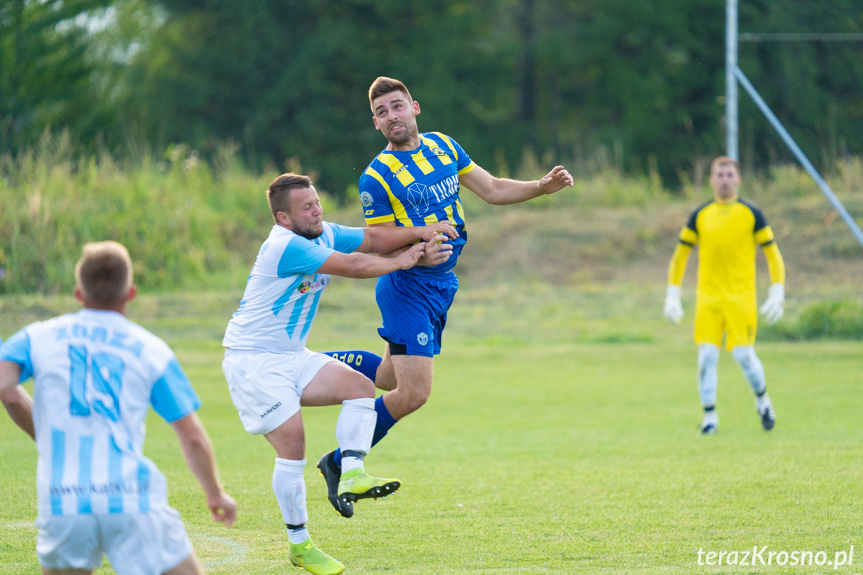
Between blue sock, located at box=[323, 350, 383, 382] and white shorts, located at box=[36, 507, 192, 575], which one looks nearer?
white shorts, located at box=[36, 507, 192, 575]

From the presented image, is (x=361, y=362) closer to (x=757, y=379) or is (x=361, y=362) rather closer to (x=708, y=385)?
(x=708, y=385)

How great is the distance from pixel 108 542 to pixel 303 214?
89.9 inches

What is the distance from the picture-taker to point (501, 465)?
7.88m

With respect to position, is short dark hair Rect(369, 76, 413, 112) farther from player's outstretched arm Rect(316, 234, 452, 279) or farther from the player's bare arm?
the player's bare arm

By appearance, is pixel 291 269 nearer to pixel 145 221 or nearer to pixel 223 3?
pixel 145 221

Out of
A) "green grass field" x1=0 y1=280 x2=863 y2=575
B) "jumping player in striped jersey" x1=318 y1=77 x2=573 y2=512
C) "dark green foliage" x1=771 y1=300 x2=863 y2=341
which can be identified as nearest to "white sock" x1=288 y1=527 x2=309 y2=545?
"green grass field" x1=0 y1=280 x2=863 y2=575

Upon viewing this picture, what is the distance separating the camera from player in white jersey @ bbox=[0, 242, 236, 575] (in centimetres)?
331

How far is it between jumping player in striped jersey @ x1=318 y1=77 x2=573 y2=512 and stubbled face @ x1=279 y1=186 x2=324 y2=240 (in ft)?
2.32

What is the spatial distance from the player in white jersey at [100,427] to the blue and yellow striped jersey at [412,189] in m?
2.71

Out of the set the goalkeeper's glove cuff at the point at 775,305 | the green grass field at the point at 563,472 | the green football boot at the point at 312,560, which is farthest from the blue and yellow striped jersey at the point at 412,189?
the goalkeeper's glove cuff at the point at 775,305

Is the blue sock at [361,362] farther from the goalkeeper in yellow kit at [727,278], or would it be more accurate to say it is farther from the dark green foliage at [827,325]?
the dark green foliage at [827,325]

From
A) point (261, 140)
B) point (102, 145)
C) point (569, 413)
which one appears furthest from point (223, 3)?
point (569, 413)

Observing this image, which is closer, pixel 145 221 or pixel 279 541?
pixel 279 541

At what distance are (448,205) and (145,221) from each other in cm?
1576
